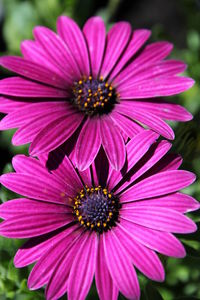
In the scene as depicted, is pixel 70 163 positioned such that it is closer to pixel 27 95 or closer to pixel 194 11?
pixel 27 95

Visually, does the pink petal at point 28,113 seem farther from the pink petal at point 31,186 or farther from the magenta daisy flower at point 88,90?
the pink petal at point 31,186

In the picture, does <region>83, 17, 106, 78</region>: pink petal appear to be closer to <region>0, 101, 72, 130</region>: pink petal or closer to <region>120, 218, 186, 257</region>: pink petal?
<region>0, 101, 72, 130</region>: pink petal

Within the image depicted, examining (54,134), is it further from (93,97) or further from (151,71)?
(151,71)

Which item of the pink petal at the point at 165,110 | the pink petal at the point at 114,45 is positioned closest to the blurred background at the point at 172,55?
the pink petal at the point at 165,110

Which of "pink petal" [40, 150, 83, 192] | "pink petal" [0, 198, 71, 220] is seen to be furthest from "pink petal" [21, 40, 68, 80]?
"pink petal" [0, 198, 71, 220]

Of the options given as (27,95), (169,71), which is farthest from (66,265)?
A: (169,71)

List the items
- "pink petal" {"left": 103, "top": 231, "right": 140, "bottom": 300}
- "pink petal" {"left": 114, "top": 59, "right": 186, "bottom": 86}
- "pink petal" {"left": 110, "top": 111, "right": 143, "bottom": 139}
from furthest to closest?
"pink petal" {"left": 114, "top": 59, "right": 186, "bottom": 86}, "pink petal" {"left": 110, "top": 111, "right": 143, "bottom": 139}, "pink petal" {"left": 103, "top": 231, "right": 140, "bottom": 300}
